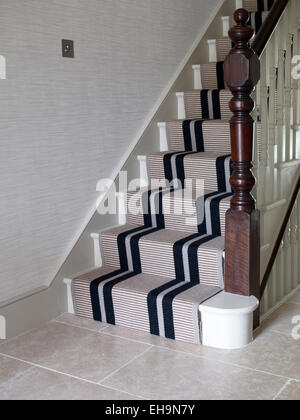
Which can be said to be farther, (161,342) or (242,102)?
(161,342)

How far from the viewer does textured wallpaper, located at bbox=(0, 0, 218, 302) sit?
2.57 meters

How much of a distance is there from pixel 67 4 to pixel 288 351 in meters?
1.90

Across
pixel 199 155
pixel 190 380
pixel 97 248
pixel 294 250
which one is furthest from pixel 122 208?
pixel 190 380

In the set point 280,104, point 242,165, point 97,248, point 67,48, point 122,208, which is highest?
point 67,48

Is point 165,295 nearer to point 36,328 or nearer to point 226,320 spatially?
point 226,320

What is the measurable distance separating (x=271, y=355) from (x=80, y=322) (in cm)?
95

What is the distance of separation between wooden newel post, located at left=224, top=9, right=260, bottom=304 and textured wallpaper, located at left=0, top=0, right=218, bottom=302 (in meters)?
0.83

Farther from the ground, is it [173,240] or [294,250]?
[173,240]

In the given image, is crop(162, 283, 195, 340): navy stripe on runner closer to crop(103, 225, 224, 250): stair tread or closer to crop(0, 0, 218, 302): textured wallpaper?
crop(103, 225, 224, 250): stair tread

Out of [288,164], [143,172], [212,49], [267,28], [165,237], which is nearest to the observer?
[267,28]

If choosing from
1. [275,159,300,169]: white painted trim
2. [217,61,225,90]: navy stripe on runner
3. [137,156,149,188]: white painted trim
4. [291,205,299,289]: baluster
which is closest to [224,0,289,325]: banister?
[275,159,300,169]: white painted trim

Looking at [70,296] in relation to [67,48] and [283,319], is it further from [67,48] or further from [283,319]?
[67,48]

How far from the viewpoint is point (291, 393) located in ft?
6.88

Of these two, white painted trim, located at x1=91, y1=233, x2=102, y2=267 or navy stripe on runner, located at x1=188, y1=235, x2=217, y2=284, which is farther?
white painted trim, located at x1=91, y1=233, x2=102, y2=267
